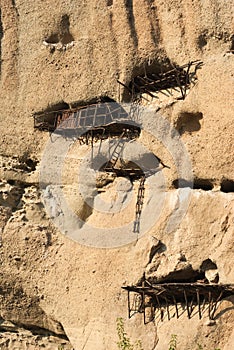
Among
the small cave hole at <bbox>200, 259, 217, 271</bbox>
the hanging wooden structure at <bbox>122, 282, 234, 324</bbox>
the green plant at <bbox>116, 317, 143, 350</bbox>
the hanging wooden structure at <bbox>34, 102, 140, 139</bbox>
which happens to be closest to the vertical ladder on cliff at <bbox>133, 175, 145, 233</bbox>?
the hanging wooden structure at <bbox>34, 102, 140, 139</bbox>

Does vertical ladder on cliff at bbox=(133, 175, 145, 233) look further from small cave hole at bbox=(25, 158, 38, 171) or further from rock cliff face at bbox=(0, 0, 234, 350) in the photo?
small cave hole at bbox=(25, 158, 38, 171)

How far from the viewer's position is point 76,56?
386 inches

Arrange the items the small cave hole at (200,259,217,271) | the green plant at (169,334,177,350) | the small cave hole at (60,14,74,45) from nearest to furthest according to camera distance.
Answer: the green plant at (169,334,177,350) < the small cave hole at (200,259,217,271) < the small cave hole at (60,14,74,45)

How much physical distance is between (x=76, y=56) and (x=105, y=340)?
10.4 ft

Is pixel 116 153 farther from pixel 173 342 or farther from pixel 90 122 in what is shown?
pixel 173 342

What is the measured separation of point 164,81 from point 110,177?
47.0 inches

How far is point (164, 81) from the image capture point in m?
9.46

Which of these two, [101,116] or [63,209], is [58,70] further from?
[63,209]

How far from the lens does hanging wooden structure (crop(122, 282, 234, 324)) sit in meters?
8.13

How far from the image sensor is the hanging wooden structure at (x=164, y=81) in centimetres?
914

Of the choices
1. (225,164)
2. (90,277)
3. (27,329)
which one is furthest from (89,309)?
(225,164)

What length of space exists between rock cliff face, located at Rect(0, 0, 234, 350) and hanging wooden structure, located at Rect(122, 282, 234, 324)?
0.08m

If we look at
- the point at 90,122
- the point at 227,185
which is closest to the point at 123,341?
the point at 227,185

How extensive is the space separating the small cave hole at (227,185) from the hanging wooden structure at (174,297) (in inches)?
42.7
